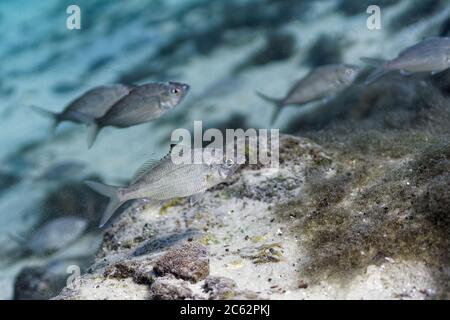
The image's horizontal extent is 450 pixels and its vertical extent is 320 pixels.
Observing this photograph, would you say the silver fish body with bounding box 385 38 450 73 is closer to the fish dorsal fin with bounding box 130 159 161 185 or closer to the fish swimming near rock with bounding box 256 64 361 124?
the fish swimming near rock with bounding box 256 64 361 124

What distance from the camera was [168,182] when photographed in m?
3.43

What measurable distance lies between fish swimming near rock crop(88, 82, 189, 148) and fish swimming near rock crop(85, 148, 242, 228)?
1.52 metres

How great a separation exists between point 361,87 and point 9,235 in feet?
26.1

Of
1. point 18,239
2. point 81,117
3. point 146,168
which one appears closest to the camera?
point 146,168

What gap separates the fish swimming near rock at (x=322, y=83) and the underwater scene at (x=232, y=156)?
0.07ft

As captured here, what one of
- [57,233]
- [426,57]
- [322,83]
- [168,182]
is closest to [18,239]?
[57,233]

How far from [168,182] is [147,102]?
170cm

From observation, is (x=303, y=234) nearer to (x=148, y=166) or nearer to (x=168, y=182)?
(x=168, y=182)

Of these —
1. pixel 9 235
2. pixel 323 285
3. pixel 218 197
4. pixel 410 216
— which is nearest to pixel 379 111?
→ pixel 218 197

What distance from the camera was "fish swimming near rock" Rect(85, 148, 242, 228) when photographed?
11.2 feet

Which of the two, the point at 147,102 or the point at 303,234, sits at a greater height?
→ the point at 147,102

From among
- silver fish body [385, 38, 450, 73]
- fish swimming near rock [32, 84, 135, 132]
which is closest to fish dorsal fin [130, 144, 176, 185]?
fish swimming near rock [32, 84, 135, 132]

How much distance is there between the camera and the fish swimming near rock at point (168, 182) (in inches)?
135
